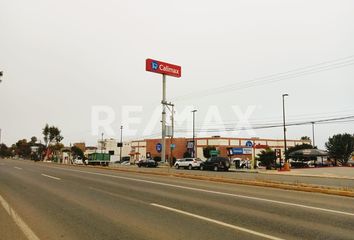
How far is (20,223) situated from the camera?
342 inches

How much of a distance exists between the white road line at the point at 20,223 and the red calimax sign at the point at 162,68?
54398 mm

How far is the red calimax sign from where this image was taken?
2549 inches

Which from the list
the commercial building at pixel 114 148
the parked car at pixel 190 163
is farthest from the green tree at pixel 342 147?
the commercial building at pixel 114 148

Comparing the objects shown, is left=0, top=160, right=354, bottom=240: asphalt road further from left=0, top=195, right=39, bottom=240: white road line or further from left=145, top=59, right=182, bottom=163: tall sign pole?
left=145, top=59, right=182, bottom=163: tall sign pole

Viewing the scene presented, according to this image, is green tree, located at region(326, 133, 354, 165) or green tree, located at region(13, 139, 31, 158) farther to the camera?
green tree, located at region(13, 139, 31, 158)

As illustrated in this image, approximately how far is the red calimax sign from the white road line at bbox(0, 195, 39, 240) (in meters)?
54.4

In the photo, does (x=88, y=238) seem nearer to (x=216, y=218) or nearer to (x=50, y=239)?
A: (x=50, y=239)

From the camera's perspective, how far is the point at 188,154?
85.7 meters

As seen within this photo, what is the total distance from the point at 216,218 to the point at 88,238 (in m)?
3.47

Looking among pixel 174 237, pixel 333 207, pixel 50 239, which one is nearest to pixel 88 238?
pixel 50 239

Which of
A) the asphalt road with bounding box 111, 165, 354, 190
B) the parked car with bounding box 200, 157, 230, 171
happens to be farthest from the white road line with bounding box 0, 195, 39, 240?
the parked car with bounding box 200, 157, 230, 171

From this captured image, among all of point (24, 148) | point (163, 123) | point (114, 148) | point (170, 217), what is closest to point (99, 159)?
point (163, 123)

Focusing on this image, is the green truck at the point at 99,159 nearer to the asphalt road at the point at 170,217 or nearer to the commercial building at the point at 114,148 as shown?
the asphalt road at the point at 170,217

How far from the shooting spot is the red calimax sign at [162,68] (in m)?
64.8
